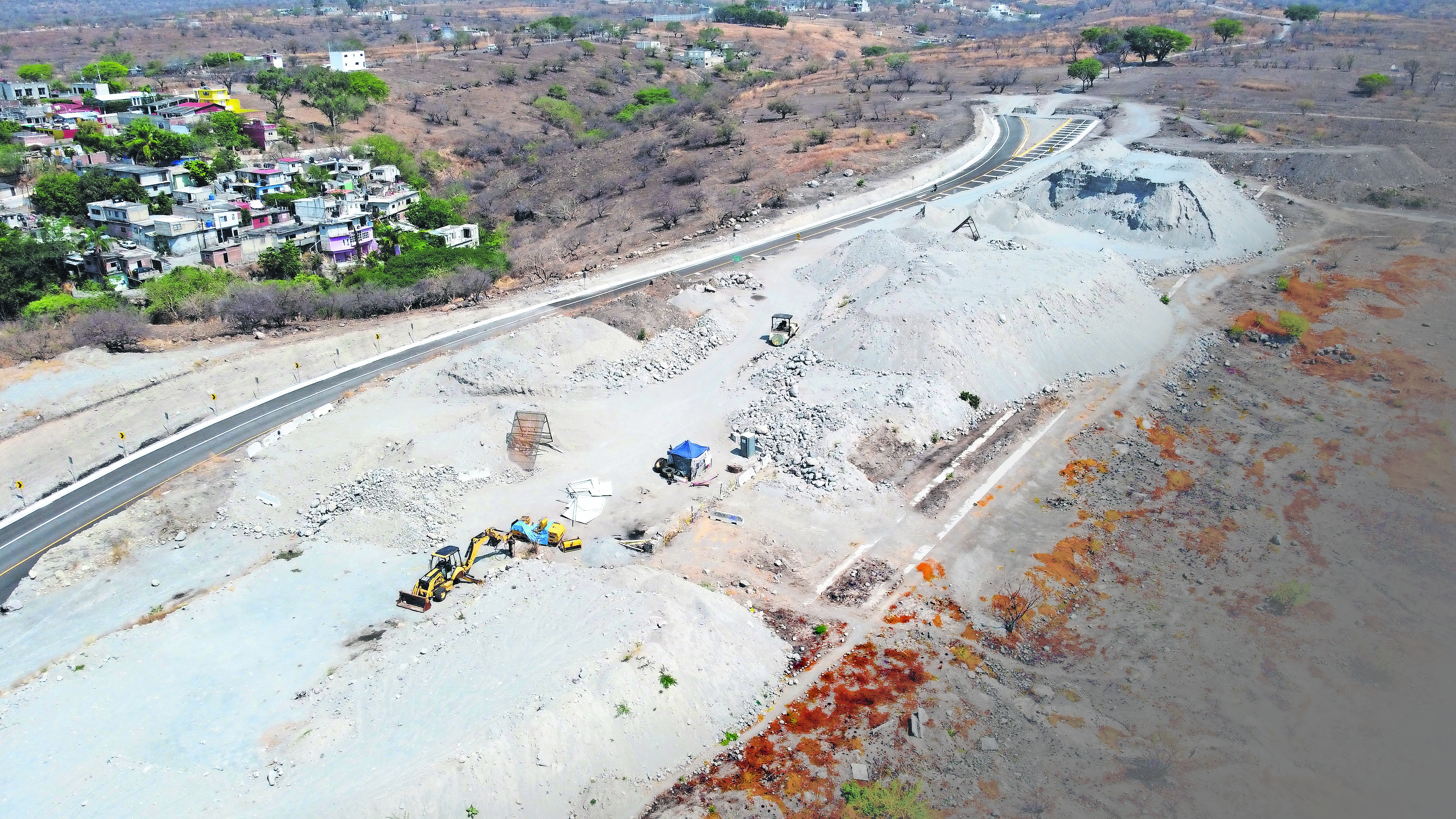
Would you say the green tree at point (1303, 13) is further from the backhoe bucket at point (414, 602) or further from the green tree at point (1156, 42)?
the backhoe bucket at point (414, 602)

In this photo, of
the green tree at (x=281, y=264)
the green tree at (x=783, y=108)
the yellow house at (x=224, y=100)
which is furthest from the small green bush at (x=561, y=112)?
the green tree at (x=281, y=264)

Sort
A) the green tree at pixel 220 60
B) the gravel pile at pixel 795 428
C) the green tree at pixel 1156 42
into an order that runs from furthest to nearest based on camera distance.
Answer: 1. the green tree at pixel 220 60
2. the green tree at pixel 1156 42
3. the gravel pile at pixel 795 428

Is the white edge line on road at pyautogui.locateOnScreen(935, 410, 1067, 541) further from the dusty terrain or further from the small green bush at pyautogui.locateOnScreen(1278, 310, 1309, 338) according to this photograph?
the small green bush at pyautogui.locateOnScreen(1278, 310, 1309, 338)

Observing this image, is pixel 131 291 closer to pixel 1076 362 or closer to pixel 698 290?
pixel 698 290

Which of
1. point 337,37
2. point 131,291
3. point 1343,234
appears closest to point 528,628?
point 131,291

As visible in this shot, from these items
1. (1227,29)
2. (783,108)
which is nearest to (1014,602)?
(783,108)

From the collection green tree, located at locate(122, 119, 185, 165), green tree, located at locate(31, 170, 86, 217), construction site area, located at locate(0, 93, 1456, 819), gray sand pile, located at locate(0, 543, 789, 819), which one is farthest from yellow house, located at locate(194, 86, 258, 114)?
gray sand pile, located at locate(0, 543, 789, 819)
